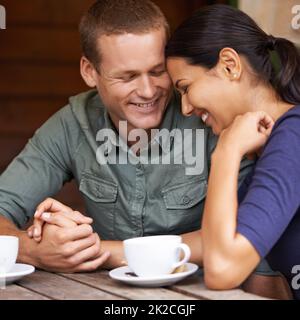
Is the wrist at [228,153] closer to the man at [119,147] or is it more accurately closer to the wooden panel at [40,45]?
the man at [119,147]

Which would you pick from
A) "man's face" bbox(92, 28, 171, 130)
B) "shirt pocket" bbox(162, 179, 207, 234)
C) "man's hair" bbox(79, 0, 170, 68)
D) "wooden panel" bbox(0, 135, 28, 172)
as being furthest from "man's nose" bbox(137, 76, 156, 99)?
"wooden panel" bbox(0, 135, 28, 172)

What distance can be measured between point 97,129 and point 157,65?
0.34 metres

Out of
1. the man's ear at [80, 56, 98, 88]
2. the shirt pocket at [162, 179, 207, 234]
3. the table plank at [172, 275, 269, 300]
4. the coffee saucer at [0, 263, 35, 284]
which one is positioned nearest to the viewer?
the table plank at [172, 275, 269, 300]

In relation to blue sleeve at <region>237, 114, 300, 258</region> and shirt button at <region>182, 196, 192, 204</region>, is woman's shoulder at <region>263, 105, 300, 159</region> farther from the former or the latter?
shirt button at <region>182, 196, 192, 204</region>

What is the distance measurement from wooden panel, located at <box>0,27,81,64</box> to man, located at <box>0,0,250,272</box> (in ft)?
5.25

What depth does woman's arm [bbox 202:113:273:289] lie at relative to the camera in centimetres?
144

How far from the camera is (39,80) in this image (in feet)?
12.6

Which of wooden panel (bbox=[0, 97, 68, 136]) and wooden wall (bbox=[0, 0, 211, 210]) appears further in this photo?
wooden panel (bbox=[0, 97, 68, 136])

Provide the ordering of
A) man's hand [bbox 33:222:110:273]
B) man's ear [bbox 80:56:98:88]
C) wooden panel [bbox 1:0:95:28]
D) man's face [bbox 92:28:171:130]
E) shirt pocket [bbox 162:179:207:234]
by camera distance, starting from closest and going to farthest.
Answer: man's hand [bbox 33:222:110:273] → man's face [bbox 92:28:171:130] → shirt pocket [bbox 162:179:207:234] → man's ear [bbox 80:56:98:88] → wooden panel [bbox 1:0:95:28]

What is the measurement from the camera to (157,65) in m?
1.92

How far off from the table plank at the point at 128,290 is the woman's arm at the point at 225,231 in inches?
3.1

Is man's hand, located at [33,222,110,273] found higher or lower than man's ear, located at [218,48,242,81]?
lower

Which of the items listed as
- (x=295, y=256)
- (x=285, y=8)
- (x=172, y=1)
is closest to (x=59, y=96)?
(x=172, y=1)
